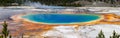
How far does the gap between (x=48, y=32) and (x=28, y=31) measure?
97cm

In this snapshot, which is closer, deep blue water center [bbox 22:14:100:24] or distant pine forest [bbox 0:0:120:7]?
deep blue water center [bbox 22:14:100:24]

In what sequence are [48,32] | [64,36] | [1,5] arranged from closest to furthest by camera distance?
[64,36], [48,32], [1,5]

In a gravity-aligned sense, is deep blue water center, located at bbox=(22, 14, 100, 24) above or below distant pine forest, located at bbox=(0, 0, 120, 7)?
above

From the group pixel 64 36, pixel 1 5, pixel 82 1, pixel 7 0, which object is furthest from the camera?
pixel 82 1

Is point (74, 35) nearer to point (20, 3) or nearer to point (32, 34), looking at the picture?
point (32, 34)

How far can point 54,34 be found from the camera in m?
10.4

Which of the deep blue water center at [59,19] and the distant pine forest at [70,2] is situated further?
the distant pine forest at [70,2]

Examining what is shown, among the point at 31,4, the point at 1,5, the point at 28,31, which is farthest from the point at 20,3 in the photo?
the point at 28,31

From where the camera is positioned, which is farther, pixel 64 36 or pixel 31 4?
pixel 31 4

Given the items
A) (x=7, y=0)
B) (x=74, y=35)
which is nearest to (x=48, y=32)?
(x=74, y=35)

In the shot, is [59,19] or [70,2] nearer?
[59,19]

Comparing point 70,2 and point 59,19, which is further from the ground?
point 59,19

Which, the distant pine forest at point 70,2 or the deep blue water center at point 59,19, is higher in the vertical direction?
the deep blue water center at point 59,19

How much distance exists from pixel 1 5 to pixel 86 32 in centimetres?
1625
